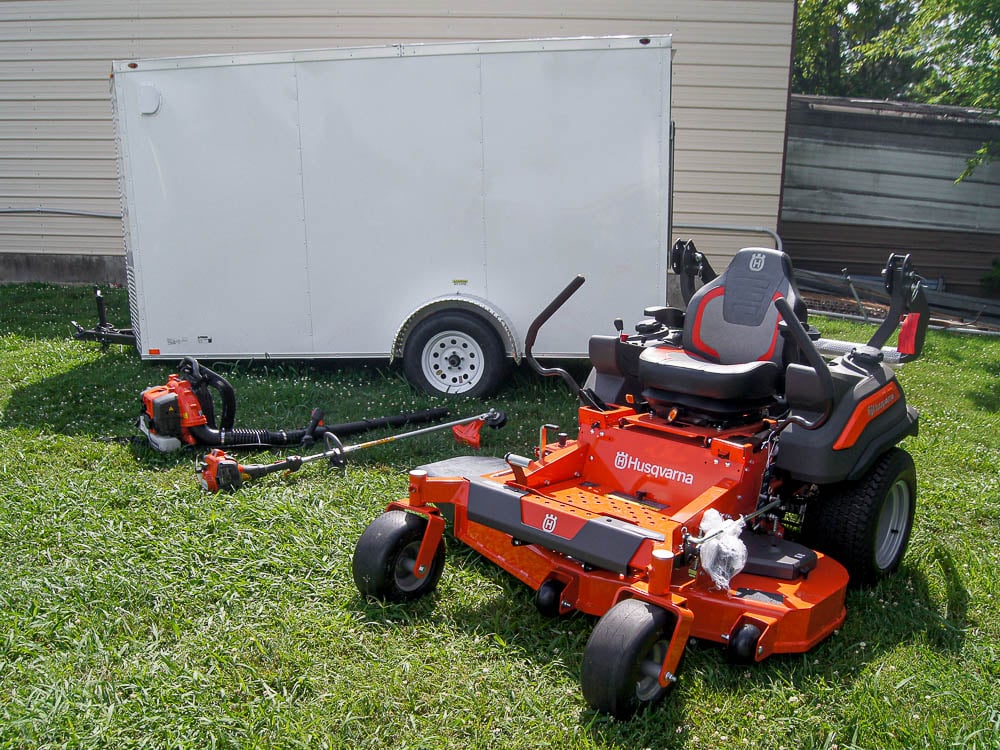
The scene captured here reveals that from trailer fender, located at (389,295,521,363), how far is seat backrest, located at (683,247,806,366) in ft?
9.60

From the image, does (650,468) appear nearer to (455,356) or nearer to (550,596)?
(550,596)

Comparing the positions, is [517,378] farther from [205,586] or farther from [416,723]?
[416,723]

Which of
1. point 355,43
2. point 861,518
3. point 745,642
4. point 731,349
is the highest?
point 355,43

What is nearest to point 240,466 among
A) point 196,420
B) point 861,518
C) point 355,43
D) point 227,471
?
point 227,471

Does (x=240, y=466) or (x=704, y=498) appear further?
(x=240, y=466)

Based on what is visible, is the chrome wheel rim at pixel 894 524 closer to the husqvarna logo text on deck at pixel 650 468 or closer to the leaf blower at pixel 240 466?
the husqvarna logo text on deck at pixel 650 468

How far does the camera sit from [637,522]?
3730 millimetres

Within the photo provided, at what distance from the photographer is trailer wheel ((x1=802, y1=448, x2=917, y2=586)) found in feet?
13.6

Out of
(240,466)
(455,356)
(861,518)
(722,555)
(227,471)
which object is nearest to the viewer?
(722,555)

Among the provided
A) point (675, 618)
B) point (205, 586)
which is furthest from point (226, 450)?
point (675, 618)

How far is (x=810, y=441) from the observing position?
4.02 m

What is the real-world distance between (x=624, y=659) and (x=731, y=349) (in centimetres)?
204

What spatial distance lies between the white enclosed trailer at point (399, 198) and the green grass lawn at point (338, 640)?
2147 mm

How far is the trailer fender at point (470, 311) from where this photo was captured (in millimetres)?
7473
